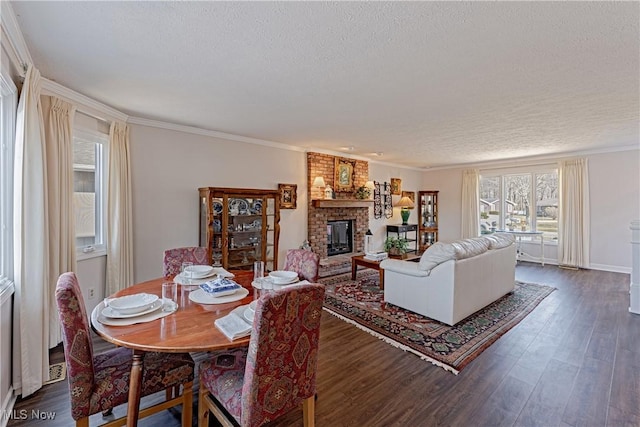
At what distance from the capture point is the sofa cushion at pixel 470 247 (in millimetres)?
3056

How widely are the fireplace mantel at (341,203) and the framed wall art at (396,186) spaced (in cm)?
128

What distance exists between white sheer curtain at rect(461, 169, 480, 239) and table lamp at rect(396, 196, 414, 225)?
1.55 m

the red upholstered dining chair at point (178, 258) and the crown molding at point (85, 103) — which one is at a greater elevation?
the crown molding at point (85, 103)

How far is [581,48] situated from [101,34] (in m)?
3.25

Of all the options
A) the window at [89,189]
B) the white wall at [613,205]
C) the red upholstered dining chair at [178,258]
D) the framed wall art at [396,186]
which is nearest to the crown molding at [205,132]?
the window at [89,189]

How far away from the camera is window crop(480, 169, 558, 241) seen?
253 inches

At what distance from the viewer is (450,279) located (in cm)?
299

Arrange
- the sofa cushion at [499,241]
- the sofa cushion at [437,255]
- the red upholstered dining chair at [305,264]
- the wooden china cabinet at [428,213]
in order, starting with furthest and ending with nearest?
the wooden china cabinet at [428,213] → the sofa cushion at [499,241] → the sofa cushion at [437,255] → the red upholstered dining chair at [305,264]

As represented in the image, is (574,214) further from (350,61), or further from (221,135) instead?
(221,135)

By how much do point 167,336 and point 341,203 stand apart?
15.6 ft

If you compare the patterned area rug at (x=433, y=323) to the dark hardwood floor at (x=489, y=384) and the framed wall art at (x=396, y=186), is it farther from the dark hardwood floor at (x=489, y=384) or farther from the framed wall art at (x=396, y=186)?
the framed wall art at (x=396, y=186)

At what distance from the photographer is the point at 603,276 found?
522cm

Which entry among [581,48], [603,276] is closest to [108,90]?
[581,48]

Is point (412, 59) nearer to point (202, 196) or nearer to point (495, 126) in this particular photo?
point (495, 126)
